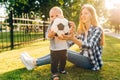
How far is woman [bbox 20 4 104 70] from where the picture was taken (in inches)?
225

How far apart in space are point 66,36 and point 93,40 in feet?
2.52

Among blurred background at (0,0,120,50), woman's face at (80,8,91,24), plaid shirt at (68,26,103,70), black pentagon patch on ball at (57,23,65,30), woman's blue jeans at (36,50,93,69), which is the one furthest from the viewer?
blurred background at (0,0,120,50)

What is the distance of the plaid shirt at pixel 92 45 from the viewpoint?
5.65 metres

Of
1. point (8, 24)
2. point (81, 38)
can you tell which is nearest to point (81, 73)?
point (81, 38)

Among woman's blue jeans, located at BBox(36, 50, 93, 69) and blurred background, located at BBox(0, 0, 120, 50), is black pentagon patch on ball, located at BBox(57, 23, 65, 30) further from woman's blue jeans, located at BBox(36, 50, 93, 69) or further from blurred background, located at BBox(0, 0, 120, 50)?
blurred background, located at BBox(0, 0, 120, 50)

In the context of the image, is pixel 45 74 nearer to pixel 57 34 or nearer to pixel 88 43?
pixel 88 43

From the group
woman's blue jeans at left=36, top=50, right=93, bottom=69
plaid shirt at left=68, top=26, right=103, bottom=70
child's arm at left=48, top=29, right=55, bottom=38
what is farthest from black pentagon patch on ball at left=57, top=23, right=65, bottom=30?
woman's blue jeans at left=36, top=50, right=93, bottom=69

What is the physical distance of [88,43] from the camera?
18.6 feet

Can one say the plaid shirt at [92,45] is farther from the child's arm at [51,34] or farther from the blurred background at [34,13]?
the blurred background at [34,13]

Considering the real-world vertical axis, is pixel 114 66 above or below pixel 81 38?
below

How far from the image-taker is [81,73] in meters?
6.14

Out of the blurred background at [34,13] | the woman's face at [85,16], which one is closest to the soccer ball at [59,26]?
the woman's face at [85,16]

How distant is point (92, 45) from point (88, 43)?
86 mm

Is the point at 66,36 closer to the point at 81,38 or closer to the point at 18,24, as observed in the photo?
the point at 81,38
